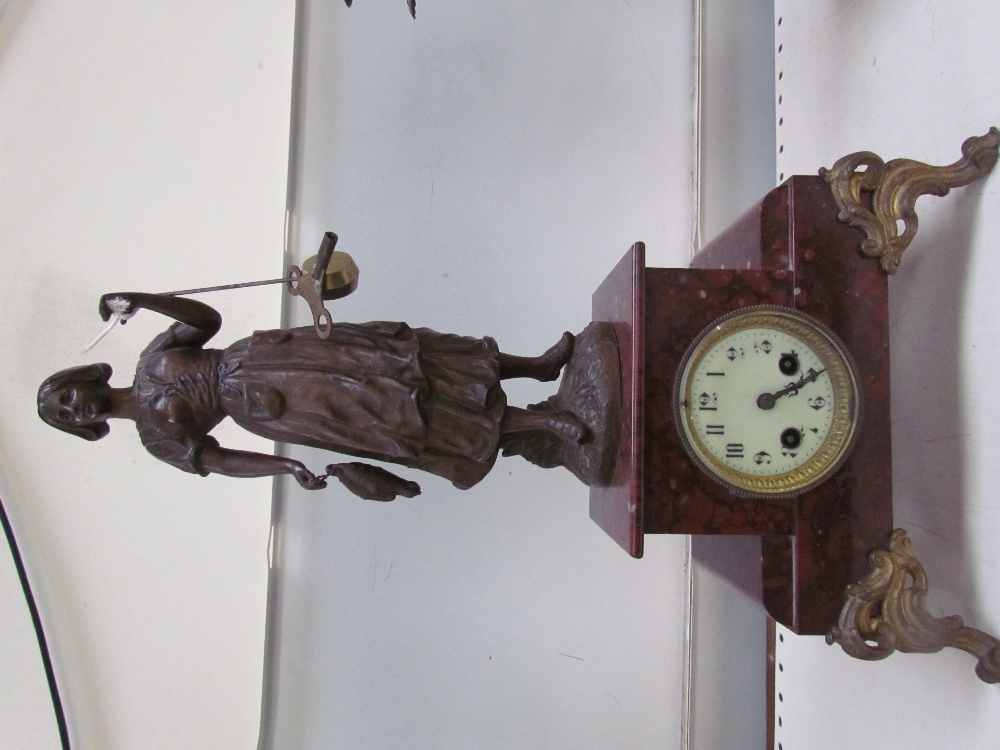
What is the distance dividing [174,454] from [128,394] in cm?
14

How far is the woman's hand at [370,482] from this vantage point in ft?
4.25

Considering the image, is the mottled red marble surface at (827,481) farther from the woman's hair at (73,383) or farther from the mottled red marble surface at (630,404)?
the woman's hair at (73,383)

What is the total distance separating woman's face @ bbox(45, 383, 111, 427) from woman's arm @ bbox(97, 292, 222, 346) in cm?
14

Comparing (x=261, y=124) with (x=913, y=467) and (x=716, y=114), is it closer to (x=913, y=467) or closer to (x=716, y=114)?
(x=716, y=114)

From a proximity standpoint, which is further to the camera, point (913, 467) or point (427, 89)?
point (427, 89)

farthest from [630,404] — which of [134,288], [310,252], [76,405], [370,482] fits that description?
[134,288]

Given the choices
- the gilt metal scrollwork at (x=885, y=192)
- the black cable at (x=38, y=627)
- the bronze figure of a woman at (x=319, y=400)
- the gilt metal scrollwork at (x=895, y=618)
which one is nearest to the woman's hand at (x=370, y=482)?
the bronze figure of a woman at (x=319, y=400)

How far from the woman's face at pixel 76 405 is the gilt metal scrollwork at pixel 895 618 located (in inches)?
52.8

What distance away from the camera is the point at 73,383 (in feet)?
4.34

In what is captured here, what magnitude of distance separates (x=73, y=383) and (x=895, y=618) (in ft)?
4.83

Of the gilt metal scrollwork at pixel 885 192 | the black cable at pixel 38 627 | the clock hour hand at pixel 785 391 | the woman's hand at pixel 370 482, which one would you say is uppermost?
the gilt metal scrollwork at pixel 885 192

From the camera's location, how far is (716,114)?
1982 mm

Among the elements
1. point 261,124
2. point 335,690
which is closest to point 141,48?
point 261,124

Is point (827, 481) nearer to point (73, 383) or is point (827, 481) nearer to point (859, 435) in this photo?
point (859, 435)
